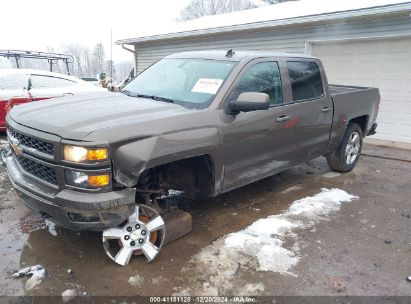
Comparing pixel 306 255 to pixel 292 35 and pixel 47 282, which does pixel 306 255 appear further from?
pixel 292 35

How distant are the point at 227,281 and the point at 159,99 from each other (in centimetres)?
194

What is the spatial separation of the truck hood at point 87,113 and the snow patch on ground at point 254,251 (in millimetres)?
1386

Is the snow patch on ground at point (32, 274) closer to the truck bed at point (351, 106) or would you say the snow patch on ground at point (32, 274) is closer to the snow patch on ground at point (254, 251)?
the snow patch on ground at point (254, 251)

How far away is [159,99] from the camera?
12.7ft

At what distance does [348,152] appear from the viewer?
6.24m

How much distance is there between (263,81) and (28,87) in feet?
19.8

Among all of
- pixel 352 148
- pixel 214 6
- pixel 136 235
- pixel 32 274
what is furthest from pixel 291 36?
pixel 214 6

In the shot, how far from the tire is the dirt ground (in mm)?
848

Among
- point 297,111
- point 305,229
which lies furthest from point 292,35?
point 305,229

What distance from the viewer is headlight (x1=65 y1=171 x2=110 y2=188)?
9.24 ft

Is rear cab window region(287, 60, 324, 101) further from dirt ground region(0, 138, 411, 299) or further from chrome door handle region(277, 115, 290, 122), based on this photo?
dirt ground region(0, 138, 411, 299)

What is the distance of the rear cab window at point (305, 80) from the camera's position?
4.66 m

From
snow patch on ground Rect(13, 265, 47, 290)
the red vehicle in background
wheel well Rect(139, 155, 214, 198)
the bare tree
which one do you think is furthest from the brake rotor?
the bare tree

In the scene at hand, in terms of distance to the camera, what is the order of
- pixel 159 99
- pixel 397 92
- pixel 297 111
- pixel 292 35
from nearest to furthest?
pixel 159 99
pixel 297 111
pixel 397 92
pixel 292 35
